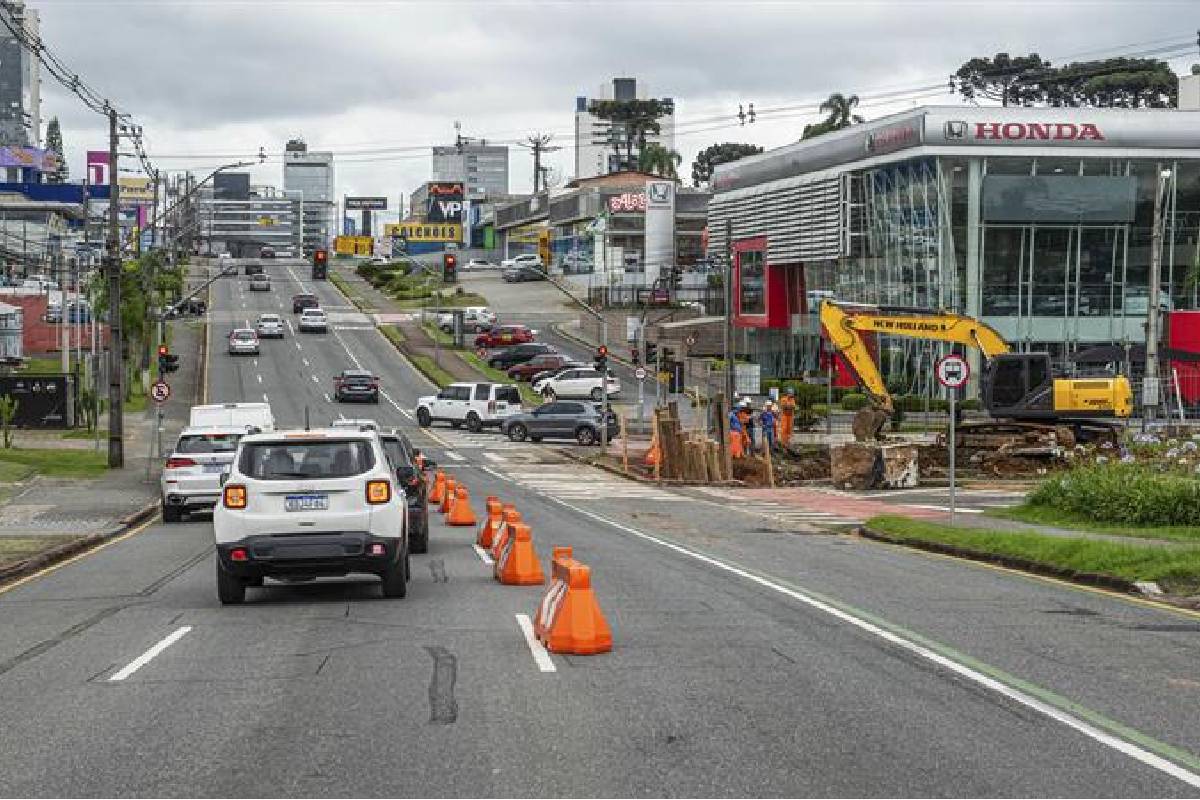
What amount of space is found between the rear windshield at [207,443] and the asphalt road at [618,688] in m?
9.69

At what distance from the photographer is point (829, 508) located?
34562 millimetres

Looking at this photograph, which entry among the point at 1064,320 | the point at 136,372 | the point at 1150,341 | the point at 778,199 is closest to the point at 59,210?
the point at 136,372

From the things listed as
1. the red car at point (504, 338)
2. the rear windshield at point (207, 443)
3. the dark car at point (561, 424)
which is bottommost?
the dark car at point (561, 424)

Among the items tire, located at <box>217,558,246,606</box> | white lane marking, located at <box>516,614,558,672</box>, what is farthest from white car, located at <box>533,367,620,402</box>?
white lane marking, located at <box>516,614,558,672</box>

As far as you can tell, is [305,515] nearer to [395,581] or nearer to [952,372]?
[395,581]

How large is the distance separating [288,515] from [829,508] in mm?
20262

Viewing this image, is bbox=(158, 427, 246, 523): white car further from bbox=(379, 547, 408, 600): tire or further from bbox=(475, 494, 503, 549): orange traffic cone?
bbox=(379, 547, 408, 600): tire

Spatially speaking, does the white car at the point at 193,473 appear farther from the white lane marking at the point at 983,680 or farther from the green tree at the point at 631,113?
the green tree at the point at 631,113

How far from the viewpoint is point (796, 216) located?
8306 centimetres

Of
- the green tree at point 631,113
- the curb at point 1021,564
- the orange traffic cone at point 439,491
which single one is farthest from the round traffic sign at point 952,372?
the green tree at point 631,113

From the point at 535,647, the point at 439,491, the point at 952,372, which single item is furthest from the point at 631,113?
the point at 535,647

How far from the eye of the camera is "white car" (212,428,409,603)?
15875 mm

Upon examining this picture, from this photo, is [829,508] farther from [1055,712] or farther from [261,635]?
[1055,712]

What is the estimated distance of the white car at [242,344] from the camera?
87.9 meters
